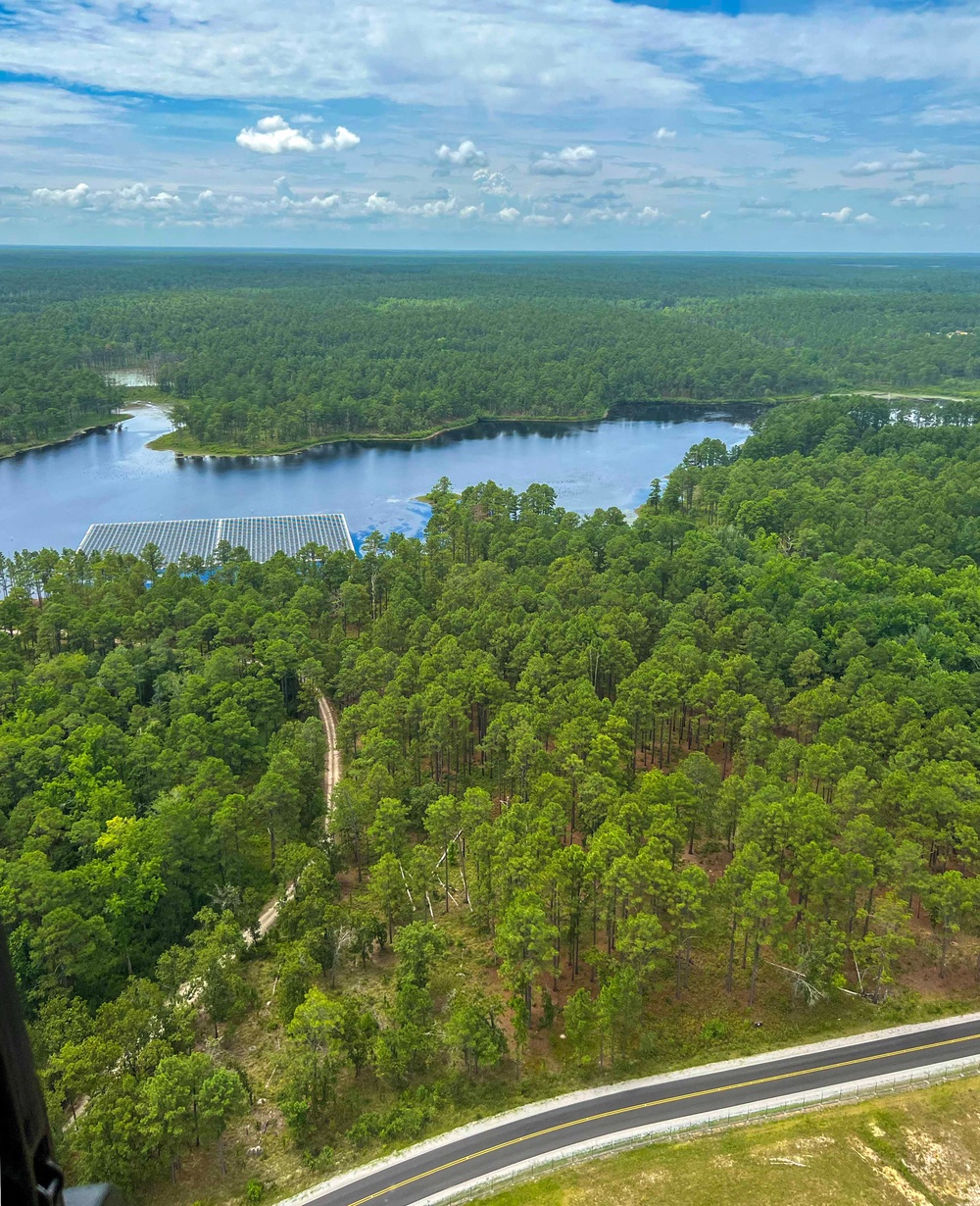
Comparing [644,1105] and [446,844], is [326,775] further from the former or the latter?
[644,1105]

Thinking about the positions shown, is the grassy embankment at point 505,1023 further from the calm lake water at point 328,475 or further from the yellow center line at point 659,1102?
the calm lake water at point 328,475

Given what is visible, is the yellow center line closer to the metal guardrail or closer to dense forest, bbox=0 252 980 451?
the metal guardrail

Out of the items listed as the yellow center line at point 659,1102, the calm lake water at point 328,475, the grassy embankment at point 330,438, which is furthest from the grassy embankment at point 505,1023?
the grassy embankment at point 330,438

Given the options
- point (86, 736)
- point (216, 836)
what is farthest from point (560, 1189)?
point (86, 736)

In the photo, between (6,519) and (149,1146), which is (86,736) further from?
(6,519)

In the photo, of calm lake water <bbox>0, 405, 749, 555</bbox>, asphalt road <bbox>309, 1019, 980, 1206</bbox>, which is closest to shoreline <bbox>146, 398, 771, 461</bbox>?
calm lake water <bbox>0, 405, 749, 555</bbox>

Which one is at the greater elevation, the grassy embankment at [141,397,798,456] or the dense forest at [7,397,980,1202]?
the grassy embankment at [141,397,798,456]

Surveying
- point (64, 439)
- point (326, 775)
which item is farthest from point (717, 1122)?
point (64, 439)

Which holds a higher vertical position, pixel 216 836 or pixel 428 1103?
pixel 216 836
